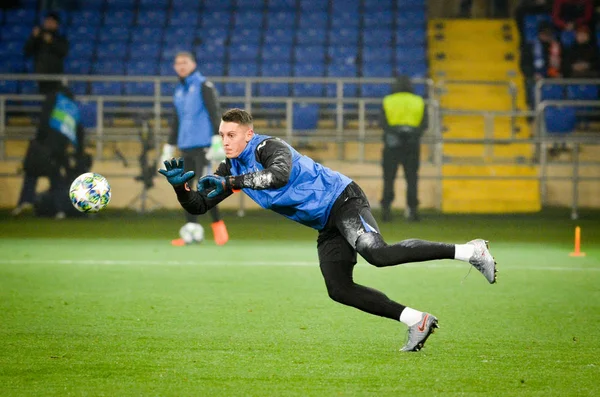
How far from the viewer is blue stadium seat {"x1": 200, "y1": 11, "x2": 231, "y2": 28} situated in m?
25.3

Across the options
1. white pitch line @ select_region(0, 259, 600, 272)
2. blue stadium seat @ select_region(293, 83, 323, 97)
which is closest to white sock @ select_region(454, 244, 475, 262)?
white pitch line @ select_region(0, 259, 600, 272)

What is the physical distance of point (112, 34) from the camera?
24.9 m

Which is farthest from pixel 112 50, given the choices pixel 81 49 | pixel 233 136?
pixel 233 136

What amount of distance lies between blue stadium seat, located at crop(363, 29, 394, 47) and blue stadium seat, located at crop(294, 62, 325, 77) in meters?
1.52

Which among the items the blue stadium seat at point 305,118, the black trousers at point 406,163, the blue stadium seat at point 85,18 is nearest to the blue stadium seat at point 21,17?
the blue stadium seat at point 85,18

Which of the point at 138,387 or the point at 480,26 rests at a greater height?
the point at 480,26

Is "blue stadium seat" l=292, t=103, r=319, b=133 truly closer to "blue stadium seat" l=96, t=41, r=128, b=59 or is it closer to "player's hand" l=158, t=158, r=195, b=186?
"blue stadium seat" l=96, t=41, r=128, b=59

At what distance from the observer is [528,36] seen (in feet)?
79.6

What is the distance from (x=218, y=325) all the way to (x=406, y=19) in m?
19.0

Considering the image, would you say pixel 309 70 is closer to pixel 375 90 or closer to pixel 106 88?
pixel 375 90

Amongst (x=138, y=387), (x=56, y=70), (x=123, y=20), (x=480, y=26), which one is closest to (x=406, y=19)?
(x=480, y=26)

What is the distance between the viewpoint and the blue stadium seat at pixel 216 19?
25.3m

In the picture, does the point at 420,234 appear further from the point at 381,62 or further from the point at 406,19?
the point at 406,19

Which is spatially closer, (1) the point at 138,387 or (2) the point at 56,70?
(1) the point at 138,387
